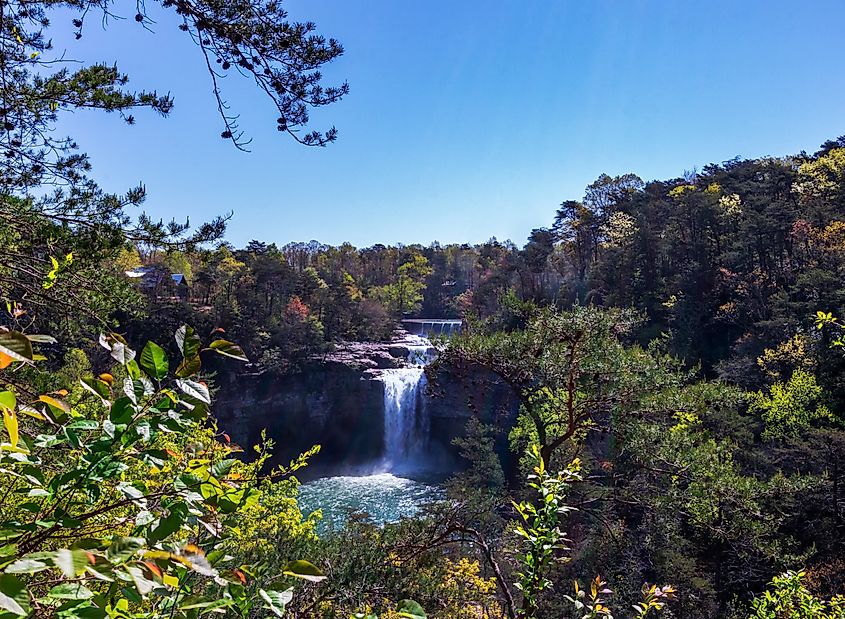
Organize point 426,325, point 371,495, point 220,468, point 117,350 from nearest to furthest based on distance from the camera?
point 117,350 < point 220,468 < point 371,495 < point 426,325

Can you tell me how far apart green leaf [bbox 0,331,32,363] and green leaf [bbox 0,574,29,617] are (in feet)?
0.88

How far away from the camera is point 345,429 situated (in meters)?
26.5

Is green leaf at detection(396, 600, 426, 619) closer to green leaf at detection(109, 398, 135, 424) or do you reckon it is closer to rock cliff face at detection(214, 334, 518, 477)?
green leaf at detection(109, 398, 135, 424)

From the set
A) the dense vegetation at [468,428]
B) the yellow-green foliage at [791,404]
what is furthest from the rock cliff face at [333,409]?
the yellow-green foliage at [791,404]

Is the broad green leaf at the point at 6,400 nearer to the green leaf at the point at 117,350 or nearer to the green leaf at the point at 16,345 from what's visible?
the green leaf at the point at 16,345

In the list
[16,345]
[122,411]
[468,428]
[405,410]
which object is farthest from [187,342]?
[405,410]

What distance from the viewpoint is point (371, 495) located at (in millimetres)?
19047

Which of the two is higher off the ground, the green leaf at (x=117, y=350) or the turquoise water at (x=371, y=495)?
the green leaf at (x=117, y=350)

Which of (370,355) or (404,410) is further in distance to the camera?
(370,355)

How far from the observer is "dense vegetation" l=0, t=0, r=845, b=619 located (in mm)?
868

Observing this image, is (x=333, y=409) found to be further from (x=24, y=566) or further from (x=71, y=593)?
(x=24, y=566)

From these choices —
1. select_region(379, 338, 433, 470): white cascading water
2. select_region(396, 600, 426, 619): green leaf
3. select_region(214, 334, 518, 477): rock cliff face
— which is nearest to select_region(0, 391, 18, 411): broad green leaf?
select_region(396, 600, 426, 619): green leaf

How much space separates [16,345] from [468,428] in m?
18.0

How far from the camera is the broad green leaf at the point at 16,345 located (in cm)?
63
